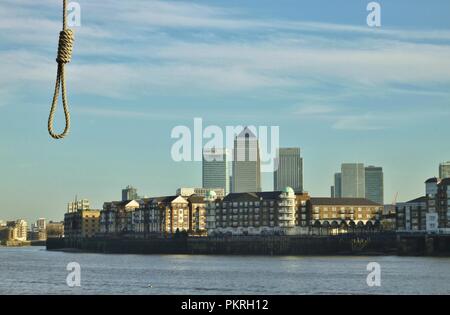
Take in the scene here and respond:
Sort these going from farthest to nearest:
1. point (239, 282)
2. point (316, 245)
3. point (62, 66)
A: point (316, 245)
point (239, 282)
point (62, 66)

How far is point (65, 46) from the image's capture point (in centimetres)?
2236

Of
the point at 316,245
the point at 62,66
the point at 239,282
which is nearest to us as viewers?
the point at 62,66

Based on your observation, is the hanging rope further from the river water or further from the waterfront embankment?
the waterfront embankment

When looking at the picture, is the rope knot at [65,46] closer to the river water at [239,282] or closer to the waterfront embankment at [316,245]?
the river water at [239,282]

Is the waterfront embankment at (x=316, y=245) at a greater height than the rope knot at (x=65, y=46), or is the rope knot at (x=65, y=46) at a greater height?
the rope knot at (x=65, y=46)

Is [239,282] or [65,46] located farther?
[239,282]

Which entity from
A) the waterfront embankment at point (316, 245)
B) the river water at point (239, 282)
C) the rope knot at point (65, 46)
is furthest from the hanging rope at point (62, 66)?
the waterfront embankment at point (316, 245)

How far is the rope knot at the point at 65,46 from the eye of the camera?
22.2m

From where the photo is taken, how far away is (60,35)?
22.2 meters

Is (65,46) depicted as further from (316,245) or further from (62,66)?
(316,245)

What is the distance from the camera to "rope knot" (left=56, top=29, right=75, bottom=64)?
22.2m

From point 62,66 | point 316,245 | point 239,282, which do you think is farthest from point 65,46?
point 316,245
